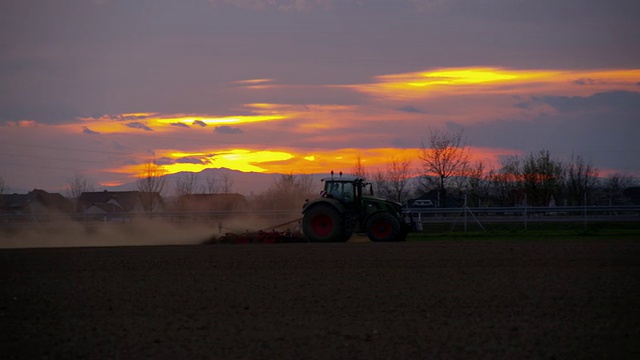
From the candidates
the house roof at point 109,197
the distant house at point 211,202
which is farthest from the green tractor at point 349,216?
the house roof at point 109,197

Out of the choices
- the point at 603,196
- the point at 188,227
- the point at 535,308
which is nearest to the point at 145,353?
the point at 535,308

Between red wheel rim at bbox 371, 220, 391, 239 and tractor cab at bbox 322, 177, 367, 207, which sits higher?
tractor cab at bbox 322, 177, 367, 207

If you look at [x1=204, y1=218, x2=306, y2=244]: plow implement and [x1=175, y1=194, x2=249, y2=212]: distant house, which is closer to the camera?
[x1=204, y1=218, x2=306, y2=244]: plow implement

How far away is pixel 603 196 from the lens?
6812 cm

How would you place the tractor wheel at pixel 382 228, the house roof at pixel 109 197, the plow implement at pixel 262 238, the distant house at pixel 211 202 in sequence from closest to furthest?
the tractor wheel at pixel 382 228, the plow implement at pixel 262 238, the distant house at pixel 211 202, the house roof at pixel 109 197

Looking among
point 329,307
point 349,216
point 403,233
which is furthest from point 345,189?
point 329,307

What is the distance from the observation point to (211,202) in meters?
66.3

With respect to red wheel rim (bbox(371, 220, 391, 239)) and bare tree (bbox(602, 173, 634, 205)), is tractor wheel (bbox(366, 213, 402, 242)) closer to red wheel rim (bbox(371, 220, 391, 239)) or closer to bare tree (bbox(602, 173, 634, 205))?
red wheel rim (bbox(371, 220, 391, 239))

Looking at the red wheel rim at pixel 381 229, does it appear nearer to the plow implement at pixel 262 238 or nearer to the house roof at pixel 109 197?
the plow implement at pixel 262 238

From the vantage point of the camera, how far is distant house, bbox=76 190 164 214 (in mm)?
70625

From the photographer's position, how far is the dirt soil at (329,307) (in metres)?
9.99

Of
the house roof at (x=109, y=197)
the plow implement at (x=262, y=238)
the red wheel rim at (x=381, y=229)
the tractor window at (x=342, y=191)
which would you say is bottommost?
the plow implement at (x=262, y=238)

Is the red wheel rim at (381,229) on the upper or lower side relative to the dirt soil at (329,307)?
upper

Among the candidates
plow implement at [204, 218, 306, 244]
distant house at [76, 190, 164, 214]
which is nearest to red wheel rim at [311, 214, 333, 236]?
plow implement at [204, 218, 306, 244]
